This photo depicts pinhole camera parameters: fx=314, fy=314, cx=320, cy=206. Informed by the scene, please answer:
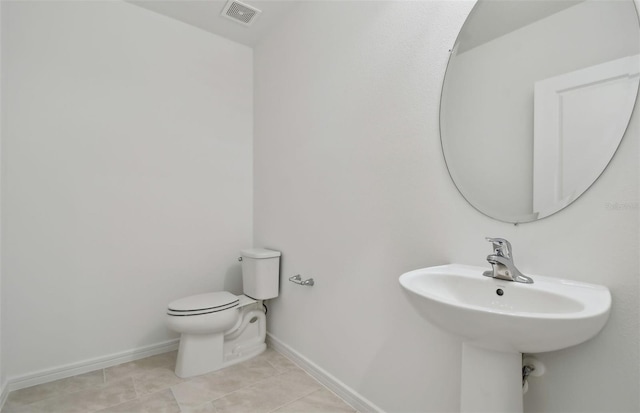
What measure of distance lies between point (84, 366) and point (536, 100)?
2.75m

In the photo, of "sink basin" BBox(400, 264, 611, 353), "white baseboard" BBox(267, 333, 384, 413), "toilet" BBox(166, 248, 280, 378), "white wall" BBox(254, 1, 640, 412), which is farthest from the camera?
"toilet" BBox(166, 248, 280, 378)

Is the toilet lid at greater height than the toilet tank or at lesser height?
lesser

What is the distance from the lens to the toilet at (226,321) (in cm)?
189

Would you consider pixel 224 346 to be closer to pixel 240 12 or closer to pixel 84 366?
pixel 84 366

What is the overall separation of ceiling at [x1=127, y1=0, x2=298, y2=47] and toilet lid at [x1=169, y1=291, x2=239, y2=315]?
78.5 inches

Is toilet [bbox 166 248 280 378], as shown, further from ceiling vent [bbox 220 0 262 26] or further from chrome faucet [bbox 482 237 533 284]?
ceiling vent [bbox 220 0 262 26]

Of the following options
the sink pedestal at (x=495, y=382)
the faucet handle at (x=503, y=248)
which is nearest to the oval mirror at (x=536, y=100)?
the faucet handle at (x=503, y=248)

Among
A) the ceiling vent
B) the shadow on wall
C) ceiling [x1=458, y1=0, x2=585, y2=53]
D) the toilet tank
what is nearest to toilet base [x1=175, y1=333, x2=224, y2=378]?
the toilet tank

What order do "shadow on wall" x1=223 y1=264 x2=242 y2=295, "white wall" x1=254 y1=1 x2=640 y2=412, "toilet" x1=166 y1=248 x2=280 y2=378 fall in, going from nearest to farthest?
1. "white wall" x1=254 y1=1 x2=640 y2=412
2. "toilet" x1=166 y1=248 x2=280 y2=378
3. "shadow on wall" x1=223 y1=264 x2=242 y2=295

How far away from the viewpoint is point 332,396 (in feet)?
5.65

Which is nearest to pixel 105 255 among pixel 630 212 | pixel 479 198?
pixel 479 198

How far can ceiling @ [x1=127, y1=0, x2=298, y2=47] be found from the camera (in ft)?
7.07

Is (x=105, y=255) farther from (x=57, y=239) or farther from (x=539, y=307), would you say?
(x=539, y=307)

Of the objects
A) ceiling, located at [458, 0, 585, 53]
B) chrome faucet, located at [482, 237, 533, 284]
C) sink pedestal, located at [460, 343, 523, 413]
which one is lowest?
sink pedestal, located at [460, 343, 523, 413]
